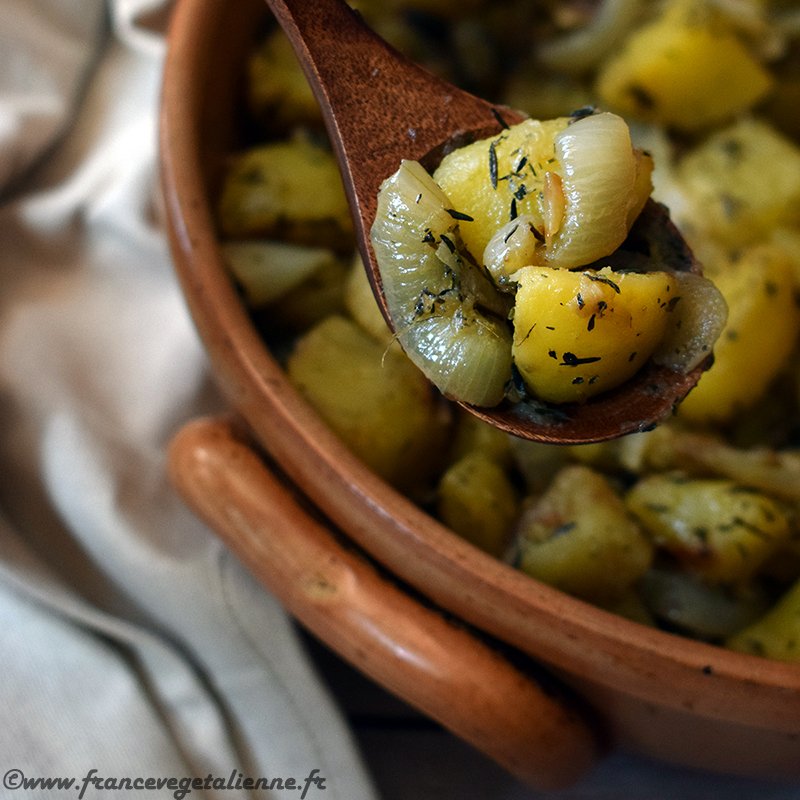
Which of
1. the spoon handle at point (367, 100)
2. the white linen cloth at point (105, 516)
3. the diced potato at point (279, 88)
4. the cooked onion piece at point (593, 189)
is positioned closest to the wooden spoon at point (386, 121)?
the spoon handle at point (367, 100)

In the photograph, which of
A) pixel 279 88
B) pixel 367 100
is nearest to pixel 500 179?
pixel 367 100

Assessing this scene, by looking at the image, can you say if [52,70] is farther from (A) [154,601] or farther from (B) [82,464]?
(A) [154,601]

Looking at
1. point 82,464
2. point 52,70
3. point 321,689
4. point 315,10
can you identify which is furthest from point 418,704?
point 52,70

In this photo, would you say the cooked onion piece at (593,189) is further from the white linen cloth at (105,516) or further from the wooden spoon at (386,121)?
the white linen cloth at (105,516)

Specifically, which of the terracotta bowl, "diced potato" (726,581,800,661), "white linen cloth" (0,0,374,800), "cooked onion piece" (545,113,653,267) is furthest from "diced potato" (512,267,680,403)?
"white linen cloth" (0,0,374,800)

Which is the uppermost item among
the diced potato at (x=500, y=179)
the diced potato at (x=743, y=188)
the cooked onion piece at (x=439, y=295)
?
the diced potato at (x=500, y=179)
